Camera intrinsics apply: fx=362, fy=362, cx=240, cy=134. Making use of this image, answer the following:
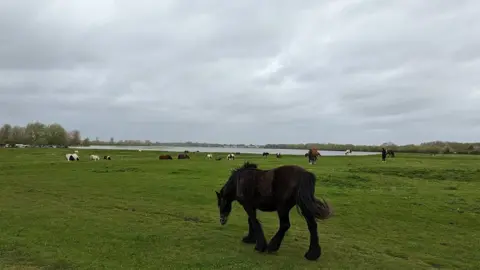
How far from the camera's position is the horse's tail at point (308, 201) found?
811 centimetres

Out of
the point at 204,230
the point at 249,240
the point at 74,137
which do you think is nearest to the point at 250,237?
the point at 249,240

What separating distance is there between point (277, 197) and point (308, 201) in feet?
2.69

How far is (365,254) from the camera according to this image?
28.3 ft

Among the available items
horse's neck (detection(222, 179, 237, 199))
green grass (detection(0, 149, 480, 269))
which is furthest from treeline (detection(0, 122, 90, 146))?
horse's neck (detection(222, 179, 237, 199))

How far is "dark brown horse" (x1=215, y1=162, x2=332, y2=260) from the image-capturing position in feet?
26.9

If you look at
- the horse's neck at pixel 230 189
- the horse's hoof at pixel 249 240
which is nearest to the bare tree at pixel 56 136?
the horse's neck at pixel 230 189

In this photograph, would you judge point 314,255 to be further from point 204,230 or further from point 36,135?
point 36,135

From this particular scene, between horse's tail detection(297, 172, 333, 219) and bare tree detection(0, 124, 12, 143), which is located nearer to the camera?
horse's tail detection(297, 172, 333, 219)

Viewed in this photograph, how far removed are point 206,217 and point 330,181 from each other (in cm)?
1193

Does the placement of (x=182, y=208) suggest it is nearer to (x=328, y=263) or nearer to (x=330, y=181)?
(x=328, y=263)

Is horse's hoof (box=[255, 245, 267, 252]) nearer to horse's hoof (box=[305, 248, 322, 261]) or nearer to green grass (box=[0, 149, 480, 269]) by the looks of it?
green grass (box=[0, 149, 480, 269])

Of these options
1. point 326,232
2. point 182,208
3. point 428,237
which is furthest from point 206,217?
point 428,237

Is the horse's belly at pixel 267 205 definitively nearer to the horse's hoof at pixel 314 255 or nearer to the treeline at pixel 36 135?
the horse's hoof at pixel 314 255

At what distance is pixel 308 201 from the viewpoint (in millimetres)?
8125
